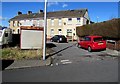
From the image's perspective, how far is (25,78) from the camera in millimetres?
10734

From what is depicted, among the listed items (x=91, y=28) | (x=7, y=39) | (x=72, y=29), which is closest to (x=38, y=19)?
(x=72, y=29)

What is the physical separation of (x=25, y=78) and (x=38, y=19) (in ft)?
180

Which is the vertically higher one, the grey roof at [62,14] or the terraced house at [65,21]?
the grey roof at [62,14]

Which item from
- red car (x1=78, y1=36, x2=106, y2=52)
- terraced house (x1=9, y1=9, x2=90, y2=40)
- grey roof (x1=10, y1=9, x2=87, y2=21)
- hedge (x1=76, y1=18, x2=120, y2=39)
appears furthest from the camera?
grey roof (x1=10, y1=9, x2=87, y2=21)

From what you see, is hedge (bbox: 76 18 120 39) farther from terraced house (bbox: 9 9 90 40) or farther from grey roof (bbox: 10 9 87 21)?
grey roof (bbox: 10 9 87 21)

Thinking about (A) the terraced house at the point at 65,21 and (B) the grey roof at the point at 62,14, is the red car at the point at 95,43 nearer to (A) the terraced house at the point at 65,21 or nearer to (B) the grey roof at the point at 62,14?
(A) the terraced house at the point at 65,21

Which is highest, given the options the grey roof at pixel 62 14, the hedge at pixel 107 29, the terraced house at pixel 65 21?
the grey roof at pixel 62 14

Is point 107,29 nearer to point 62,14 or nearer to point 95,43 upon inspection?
point 95,43

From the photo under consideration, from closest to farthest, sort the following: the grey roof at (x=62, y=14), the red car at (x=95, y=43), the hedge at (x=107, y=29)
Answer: the red car at (x=95, y=43), the hedge at (x=107, y=29), the grey roof at (x=62, y=14)

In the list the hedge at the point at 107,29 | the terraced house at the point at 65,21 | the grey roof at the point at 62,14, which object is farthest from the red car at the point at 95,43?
the grey roof at the point at 62,14

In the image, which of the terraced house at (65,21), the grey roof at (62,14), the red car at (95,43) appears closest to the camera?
the red car at (95,43)

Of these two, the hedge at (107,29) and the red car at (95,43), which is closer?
the red car at (95,43)

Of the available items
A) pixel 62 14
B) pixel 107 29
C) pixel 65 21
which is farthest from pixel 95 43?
pixel 62 14

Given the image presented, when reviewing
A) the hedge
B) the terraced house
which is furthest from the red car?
the terraced house
